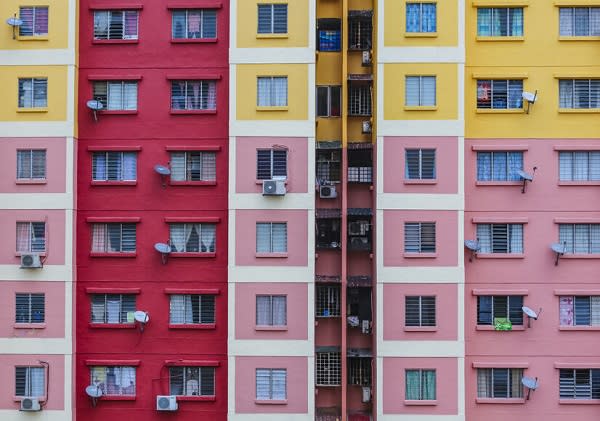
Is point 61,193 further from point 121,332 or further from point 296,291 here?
point 296,291

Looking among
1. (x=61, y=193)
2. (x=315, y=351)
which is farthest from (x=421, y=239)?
(x=61, y=193)

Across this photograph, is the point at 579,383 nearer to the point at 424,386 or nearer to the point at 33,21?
the point at 424,386

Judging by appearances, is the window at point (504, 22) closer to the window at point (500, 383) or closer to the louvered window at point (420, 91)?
the louvered window at point (420, 91)

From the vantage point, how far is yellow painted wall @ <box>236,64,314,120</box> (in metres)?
18.0

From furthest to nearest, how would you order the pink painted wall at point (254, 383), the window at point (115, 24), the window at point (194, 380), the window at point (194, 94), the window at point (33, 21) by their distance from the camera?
the window at point (115, 24)
the window at point (194, 94)
the window at point (33, 21)
the window at point (194, 380)
the pink painted wall at point (254, 383)

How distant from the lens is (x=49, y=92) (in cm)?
1828

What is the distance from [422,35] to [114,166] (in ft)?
30.2

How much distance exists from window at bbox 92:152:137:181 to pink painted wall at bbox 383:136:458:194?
704cm

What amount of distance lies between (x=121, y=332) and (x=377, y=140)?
8.77 m

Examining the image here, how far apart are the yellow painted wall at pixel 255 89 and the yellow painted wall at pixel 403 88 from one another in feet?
7.43

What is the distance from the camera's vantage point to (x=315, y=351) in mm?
18047

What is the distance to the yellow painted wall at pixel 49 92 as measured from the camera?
1827 centimetres

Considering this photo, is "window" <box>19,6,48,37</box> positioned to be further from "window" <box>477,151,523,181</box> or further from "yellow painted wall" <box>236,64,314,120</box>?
"window" <box>477,151,523,181</box>

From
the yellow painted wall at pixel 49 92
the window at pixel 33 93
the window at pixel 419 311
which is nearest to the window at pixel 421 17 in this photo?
the window at pixel 419 311
